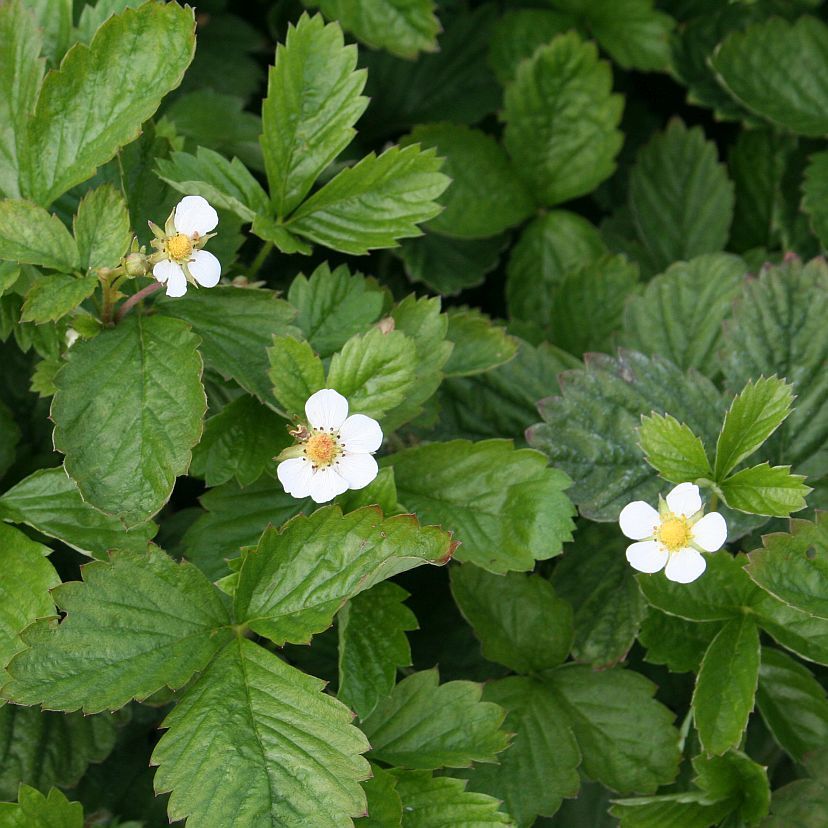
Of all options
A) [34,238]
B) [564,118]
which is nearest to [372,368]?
[34,238]

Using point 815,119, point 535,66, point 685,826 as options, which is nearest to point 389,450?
point 685,826

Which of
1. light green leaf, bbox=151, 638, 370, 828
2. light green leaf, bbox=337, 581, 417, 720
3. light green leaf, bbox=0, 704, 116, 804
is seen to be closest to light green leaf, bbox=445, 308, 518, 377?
light green leaf, bbox=337, 581, 417, 720

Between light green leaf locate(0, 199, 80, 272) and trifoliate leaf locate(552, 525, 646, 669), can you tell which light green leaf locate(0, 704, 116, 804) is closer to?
light green leaf locate(0, 199, 80, 272)

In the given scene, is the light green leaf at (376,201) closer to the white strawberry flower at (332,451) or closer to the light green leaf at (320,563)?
the white strawberry flower at (332,451)

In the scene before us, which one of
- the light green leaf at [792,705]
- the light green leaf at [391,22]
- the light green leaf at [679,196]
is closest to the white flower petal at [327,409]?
the light green leaf at [792,705]

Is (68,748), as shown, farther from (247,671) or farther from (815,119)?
(815,119)

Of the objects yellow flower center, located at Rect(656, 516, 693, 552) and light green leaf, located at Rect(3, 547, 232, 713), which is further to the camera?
yellow flower center, located at Rect(656, 516, 693, 552)
